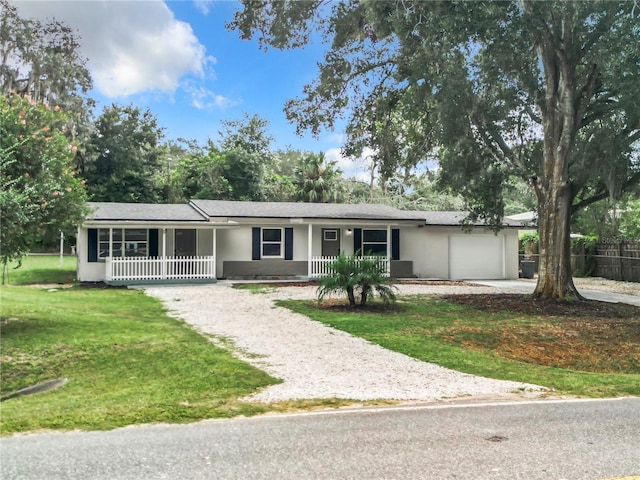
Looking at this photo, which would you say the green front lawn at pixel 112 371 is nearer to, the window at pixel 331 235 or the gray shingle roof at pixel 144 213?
the gray shingle roof at pixel 144 213

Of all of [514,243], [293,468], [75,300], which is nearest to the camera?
[293,468]

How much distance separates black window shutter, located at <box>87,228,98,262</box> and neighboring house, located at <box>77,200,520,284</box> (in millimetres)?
36

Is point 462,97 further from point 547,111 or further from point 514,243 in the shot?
point 514,243

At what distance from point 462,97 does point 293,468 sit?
12198mm

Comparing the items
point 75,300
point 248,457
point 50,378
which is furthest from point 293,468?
point 75,300

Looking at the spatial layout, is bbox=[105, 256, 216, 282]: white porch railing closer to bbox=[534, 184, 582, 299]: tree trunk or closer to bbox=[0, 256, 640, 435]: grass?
bbox=[0, 256, 640, 435]: grass

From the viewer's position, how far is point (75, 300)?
1360cm

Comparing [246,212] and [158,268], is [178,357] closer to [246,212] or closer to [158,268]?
[158,268]

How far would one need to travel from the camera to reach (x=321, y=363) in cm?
734

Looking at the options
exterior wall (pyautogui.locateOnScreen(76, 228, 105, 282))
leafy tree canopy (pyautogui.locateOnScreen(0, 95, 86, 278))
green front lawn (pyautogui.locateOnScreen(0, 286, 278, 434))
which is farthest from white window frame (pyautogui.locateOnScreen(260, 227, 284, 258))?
leafy tree canopy (pyautogui.locateOnScreen(0, 95, 86, 278))

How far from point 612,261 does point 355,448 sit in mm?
22297

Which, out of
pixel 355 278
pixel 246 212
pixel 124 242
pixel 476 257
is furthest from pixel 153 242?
pixel 476 257

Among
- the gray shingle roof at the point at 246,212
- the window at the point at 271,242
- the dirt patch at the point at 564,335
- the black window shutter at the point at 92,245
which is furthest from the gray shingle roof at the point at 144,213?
the dirt patch at the point at 564,335

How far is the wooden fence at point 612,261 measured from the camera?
70.5 feet
